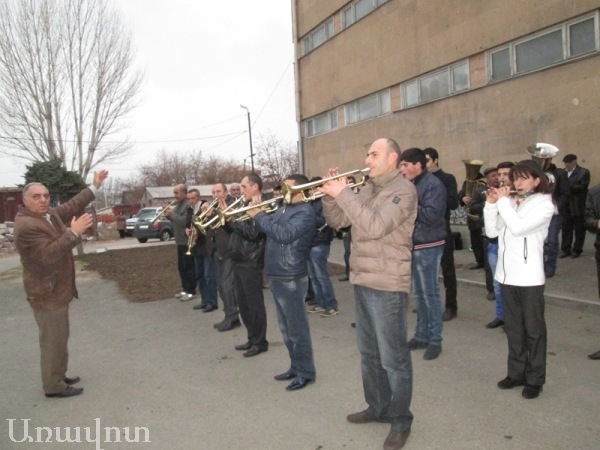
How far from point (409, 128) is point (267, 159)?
69.8ft

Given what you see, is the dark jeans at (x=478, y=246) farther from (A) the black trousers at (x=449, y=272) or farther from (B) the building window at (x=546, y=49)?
(B) the building window at (x=546, y=49)

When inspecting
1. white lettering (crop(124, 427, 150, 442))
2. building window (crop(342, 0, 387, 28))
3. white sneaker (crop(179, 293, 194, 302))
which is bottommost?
white lettering (crop(124, 427, 150, 442))

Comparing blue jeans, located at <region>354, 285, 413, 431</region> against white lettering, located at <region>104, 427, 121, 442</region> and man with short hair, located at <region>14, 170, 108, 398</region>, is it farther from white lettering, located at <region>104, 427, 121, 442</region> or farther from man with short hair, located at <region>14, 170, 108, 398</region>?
man with short hair, located at <region>14, 170, 108, 398</region>

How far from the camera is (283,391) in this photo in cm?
441

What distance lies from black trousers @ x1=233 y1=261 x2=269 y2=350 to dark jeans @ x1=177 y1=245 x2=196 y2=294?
3.07m

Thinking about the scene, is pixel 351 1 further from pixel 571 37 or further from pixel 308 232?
pixel 308 232

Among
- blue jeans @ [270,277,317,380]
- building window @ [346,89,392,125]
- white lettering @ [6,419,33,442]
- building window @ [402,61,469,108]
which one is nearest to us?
white lettering @ [6,419,33,442]

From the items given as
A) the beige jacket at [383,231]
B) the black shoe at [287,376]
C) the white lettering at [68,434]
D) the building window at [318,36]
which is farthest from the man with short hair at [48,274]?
the building window at [318,36]

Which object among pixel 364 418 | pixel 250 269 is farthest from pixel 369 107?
pixel 364 418

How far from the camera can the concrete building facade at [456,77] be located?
9422mm

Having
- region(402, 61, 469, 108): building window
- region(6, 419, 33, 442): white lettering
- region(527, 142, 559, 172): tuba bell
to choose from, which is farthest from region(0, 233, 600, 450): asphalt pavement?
region(402, 61, 469, 108): building window

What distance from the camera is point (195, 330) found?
21.8 feet

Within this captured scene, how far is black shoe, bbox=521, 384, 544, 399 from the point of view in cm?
393

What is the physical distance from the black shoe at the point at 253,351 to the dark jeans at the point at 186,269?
3.21m
